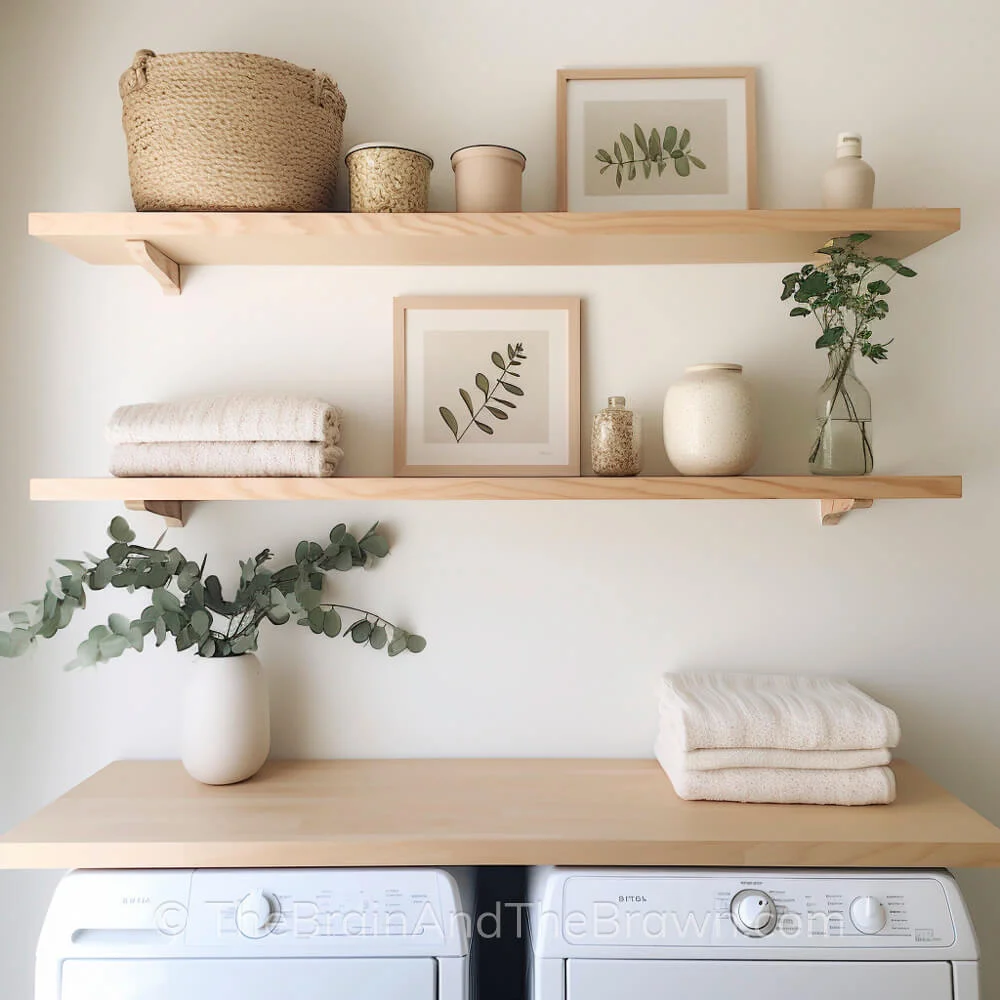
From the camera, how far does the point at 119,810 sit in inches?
52.3

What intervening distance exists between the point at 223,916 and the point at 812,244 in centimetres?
145

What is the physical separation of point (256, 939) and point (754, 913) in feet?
2.32

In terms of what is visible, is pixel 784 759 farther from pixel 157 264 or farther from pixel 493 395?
pixel 157 264

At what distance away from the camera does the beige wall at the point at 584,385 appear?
1589 mm

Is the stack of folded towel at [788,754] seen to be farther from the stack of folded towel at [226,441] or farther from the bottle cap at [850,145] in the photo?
the bottle cap at [850,145]

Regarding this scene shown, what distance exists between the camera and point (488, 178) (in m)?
1.41

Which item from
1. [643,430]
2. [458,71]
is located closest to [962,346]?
[643,430]

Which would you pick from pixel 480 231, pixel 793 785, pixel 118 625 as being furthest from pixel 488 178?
pixel 793 785

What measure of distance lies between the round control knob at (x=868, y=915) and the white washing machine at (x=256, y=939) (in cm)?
56

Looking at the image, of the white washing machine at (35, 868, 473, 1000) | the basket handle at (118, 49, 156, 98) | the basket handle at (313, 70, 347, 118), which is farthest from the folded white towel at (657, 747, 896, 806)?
the basket handle at (118, 49, 156, 98)

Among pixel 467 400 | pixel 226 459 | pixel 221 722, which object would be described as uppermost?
pixel 467 400

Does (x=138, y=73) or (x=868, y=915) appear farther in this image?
(x=138, y=73)

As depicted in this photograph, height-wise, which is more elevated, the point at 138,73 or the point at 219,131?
the point at 138,73

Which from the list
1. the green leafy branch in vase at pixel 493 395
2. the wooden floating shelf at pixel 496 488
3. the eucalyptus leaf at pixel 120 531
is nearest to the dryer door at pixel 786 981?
the wooden floating shelf at pixel 496 488
